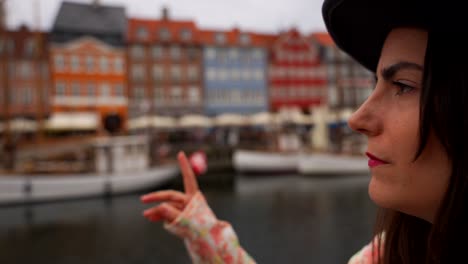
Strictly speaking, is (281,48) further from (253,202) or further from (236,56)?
(253,202)

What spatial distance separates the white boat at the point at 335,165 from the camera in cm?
2256

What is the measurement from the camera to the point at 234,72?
3550 cm

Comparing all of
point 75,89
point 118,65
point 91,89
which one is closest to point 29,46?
point 75,89

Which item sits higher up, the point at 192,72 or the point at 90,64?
the point at 90,64

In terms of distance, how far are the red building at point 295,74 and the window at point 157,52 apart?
32.9ft

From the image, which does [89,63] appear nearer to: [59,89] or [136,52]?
[59,89]

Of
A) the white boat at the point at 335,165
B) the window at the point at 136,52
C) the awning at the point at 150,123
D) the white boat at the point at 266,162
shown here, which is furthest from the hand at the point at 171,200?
the window at the point at 136,52

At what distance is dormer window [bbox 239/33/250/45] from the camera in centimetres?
3590

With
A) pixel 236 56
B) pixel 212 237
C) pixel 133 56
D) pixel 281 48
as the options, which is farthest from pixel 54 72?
pixel 212 237

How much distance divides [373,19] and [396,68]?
0.16 m

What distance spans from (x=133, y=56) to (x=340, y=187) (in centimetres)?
2100

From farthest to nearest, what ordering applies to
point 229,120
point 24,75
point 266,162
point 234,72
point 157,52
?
point 234,72 → point 157,52 → point 229,120 → point 24,75 → point 266,162

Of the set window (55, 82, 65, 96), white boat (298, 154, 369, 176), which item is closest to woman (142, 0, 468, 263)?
white boat (298, 154, 369, 176)

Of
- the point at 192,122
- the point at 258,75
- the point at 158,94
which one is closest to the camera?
the point at 192,122
